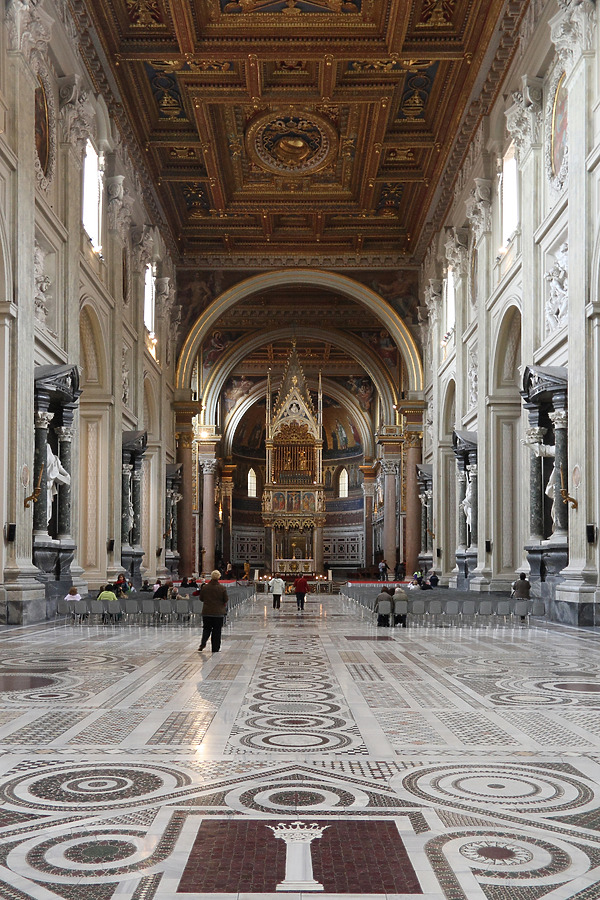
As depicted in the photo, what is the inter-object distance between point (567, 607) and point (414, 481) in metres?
18.7

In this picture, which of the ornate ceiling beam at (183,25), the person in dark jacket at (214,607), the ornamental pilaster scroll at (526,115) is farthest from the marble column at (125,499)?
the person in dark jacket at (214,607)

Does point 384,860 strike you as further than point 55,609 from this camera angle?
No

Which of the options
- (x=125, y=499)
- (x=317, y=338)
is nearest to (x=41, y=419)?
(x=125, y=499)

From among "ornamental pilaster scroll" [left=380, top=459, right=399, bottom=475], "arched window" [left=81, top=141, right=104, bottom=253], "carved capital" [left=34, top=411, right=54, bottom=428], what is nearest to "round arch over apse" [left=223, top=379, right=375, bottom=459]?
"ornamental pilaster scroll" [left=380, top=459, right=399, bottom=475]

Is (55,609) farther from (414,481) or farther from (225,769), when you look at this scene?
(414,481)

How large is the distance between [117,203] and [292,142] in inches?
209

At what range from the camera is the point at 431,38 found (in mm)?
19203

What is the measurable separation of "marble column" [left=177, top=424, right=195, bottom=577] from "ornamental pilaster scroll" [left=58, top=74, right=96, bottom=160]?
15506 millimetres

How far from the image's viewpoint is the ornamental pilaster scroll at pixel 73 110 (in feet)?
56.9

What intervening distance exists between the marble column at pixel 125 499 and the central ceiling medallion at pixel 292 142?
901cm

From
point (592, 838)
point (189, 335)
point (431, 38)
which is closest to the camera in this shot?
point (592, 838)

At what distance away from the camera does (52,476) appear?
51.7 feet

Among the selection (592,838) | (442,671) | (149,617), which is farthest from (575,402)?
(592,838)

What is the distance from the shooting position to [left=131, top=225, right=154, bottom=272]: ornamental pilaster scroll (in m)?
25.0
